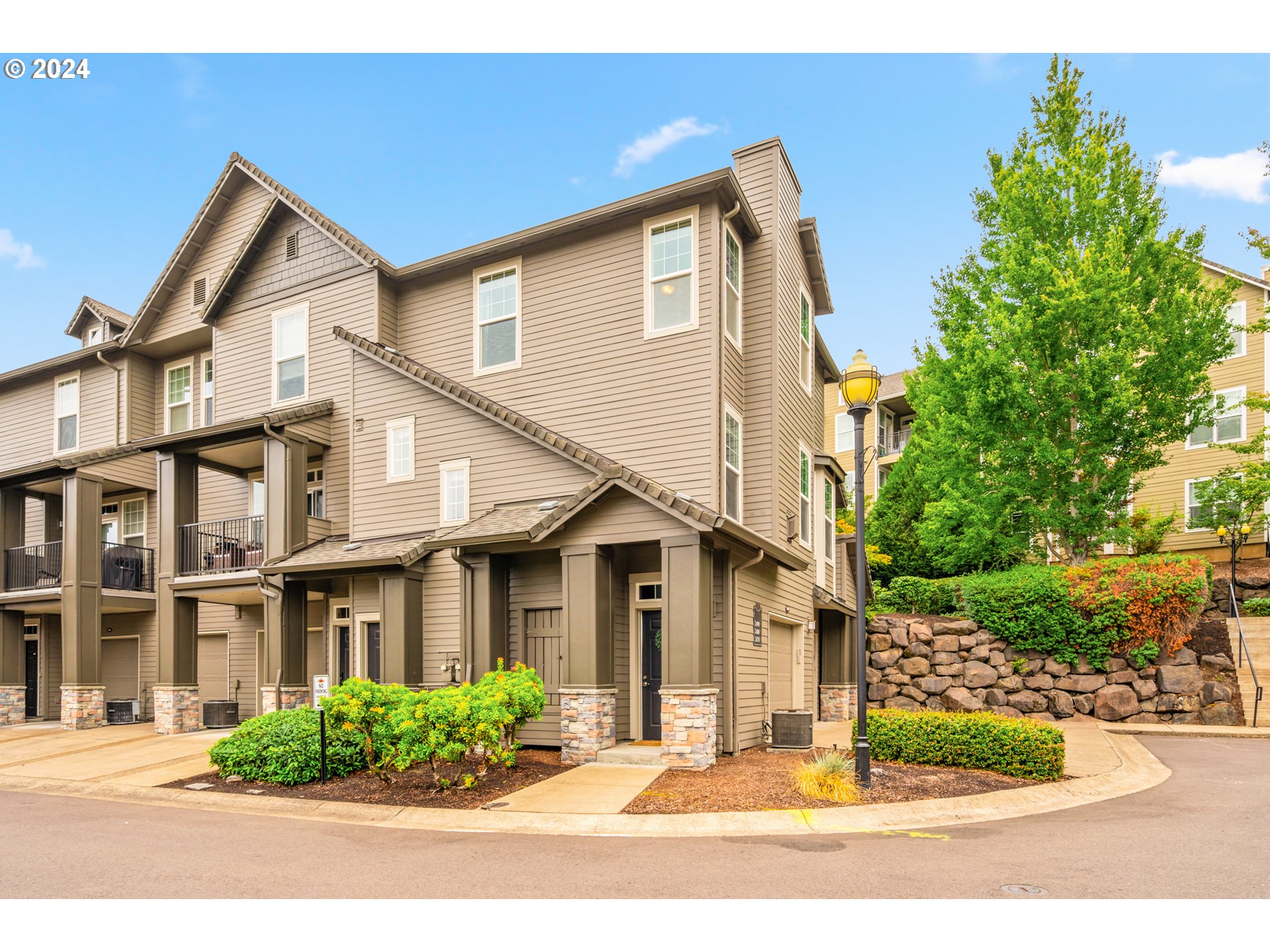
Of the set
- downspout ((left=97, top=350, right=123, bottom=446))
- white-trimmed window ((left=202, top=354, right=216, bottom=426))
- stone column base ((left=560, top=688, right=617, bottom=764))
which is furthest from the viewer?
downspout ((left=97, top=350, right=123, bottom=446))

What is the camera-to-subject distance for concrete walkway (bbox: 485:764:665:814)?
9.59 meters

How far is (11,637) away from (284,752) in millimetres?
15134

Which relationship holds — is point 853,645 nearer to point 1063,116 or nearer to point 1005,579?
point 1005,579

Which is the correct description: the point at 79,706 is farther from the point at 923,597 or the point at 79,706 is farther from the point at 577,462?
the point at 923,597

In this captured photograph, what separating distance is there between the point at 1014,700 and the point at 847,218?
12222mm

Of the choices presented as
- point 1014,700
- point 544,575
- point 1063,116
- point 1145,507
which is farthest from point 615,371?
point 1145,507

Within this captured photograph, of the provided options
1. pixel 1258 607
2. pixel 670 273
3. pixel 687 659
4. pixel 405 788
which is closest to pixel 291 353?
pixel 670 273

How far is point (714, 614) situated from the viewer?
13648 mm

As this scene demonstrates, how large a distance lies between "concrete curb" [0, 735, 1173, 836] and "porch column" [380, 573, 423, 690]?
13.4 ft

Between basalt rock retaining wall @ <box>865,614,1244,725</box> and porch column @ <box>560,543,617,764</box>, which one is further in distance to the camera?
basalt rock retaining wall @ <box>865,614,1244,725</box>

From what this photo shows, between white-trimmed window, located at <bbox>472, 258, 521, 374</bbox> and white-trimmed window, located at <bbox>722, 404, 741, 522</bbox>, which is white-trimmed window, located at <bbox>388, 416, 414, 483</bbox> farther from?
white-trimmed window, located at <bbox>722, 404, 741, 522</bbox>

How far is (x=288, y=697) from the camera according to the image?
650 inches

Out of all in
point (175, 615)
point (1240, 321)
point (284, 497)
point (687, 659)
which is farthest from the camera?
point (1240, 321)

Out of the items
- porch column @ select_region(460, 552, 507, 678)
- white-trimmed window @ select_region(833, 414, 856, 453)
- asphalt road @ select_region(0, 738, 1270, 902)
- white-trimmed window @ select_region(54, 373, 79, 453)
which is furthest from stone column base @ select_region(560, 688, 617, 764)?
white-trimmed window @ select_region(833, 414, 856, 453)
